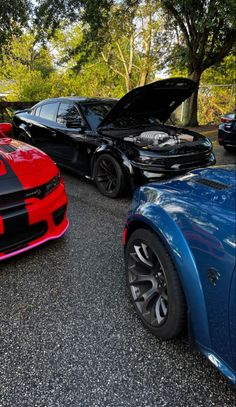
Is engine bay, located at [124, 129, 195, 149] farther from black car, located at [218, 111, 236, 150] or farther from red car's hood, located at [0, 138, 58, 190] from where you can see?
black car, located at [218, 111, 236, 150]

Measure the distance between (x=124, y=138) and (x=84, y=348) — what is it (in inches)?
116

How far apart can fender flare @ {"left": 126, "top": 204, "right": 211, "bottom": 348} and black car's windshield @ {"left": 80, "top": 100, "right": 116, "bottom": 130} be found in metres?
3.31

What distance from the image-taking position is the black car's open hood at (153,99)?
415 centimetres

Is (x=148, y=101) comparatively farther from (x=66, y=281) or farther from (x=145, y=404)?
(x=145, y=404)

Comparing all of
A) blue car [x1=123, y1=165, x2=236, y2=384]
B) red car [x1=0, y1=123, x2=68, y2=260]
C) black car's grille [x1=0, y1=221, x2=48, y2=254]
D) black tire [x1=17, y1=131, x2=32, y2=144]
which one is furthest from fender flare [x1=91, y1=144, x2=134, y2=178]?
black tire [x1=17, y1=131, x2=32, y2=144]

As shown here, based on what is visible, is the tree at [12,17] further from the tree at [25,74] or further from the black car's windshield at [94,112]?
the tree at [25,74]

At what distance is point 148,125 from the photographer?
4.76 metres

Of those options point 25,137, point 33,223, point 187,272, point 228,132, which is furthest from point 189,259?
point 228,132

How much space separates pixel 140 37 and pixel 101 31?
7678mm

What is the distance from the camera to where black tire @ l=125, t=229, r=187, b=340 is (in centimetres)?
171

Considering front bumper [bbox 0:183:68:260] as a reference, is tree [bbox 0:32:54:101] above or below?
above

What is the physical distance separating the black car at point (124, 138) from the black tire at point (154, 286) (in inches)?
76.2

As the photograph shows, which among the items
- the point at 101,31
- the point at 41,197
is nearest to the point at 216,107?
the point at 101,31

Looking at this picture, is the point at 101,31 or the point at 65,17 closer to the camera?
the point at 65,17
